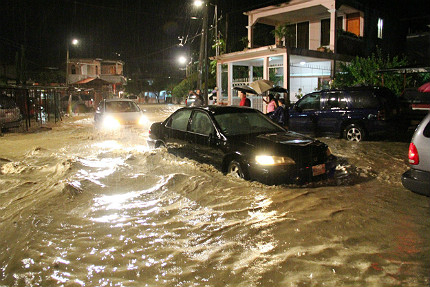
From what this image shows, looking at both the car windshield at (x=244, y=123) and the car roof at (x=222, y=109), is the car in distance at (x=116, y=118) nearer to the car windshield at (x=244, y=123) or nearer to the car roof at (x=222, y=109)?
the car roof at (x=222, y=109)

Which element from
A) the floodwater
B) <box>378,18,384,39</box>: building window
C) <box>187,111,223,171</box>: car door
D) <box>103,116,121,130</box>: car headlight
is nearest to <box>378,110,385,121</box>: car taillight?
the floodwater

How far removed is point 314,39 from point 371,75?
5325 mm

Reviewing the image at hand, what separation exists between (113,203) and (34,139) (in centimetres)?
900

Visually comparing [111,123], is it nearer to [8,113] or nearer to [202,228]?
[8,113]

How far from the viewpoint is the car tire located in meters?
5.98

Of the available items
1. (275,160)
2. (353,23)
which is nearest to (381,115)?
(275,160)

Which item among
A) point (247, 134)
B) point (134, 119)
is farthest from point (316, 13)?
point (247, 134)

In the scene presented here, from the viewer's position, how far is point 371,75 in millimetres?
16547

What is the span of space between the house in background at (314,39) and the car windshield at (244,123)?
1000cm

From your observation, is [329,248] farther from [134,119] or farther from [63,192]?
[134,119]

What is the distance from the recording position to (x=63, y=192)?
583cm

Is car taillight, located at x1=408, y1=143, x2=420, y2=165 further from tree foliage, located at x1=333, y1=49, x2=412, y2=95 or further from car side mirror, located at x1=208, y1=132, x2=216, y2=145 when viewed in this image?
tree foliage, located at x1=333, y1=49, x2=412, y2=95

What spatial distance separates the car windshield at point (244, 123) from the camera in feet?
22.0

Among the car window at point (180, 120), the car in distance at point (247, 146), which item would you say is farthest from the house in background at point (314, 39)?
the car in distance at point (247, 146)
